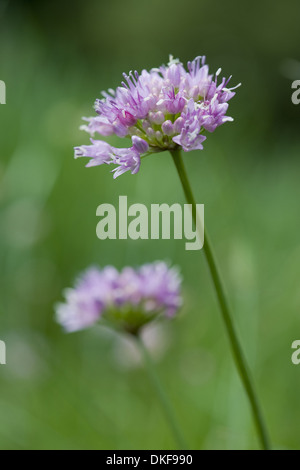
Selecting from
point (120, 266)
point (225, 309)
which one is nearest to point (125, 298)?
point (225, 309)

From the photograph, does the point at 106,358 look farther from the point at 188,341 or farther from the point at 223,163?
the point at 223,163

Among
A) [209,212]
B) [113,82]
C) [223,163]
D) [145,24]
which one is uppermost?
[145,24]

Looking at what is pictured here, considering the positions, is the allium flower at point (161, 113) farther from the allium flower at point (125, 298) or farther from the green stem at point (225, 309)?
the allium flower at point (125, 298)

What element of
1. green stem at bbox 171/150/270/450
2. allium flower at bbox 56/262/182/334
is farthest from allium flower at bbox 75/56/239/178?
allium flower at bbox 56/262/182/334

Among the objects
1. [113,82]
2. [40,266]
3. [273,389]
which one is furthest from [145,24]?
[273,389]

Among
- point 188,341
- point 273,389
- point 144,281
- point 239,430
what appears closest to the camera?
point 144,281

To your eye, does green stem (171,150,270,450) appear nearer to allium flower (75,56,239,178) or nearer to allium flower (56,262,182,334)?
allium flower (75,56,239,178)
